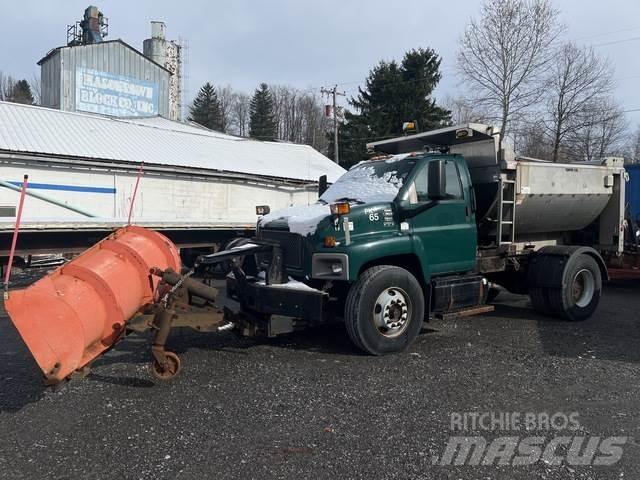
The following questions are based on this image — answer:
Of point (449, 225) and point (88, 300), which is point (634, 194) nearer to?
point (449, 225)

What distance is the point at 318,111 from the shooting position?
244ft

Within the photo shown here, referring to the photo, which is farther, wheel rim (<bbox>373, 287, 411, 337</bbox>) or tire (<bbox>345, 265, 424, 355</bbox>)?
wheel rim (<bbox>373, 287, 411, 337</bbox>)

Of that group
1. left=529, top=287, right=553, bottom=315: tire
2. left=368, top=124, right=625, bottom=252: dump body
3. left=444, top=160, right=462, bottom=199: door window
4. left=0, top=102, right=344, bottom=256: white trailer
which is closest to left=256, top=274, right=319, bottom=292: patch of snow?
left=444, top=160, right=462, bottom=199: door window

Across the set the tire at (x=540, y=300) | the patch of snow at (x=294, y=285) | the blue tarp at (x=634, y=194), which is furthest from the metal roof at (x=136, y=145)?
the tire at (x=540, y=300)

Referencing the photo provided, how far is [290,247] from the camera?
21.0ft

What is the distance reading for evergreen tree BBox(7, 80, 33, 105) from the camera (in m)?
66.1

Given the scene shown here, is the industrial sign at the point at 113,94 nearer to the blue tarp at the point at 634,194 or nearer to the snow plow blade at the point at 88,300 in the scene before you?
the blue tarp at the point at 634,194

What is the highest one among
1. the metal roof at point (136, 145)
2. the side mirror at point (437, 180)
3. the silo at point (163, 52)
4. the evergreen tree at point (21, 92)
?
the evergreen tree at point (21, 92)

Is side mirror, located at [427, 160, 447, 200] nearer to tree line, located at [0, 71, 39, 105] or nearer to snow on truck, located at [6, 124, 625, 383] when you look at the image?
snow on truck, located at [6, 124, 625, 383]

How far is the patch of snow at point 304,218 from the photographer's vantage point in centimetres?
618

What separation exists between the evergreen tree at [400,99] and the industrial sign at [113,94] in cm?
1568

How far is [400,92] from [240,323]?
36.0 m

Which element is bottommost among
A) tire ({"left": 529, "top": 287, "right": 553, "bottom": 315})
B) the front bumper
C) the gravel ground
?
the gravel ground

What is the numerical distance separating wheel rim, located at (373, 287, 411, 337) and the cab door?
73 centimetres
